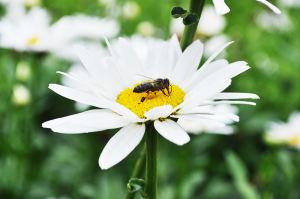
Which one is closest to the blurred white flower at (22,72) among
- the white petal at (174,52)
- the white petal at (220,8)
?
the white petal at (174,52)

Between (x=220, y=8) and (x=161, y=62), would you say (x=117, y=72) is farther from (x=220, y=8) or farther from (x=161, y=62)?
(x=220, y=8)

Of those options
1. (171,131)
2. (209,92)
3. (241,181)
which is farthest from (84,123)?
(241,181)

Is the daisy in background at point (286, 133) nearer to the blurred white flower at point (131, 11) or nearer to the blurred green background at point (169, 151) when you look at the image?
the blurred green background at point (169, 151)

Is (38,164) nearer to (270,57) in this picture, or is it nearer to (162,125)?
(162,125)

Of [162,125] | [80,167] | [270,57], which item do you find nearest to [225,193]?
[80,167]

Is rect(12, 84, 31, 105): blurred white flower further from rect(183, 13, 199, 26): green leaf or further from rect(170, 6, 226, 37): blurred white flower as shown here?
rect(183, 13, 199, 26): green leaf
